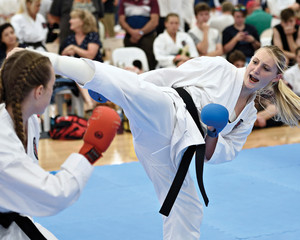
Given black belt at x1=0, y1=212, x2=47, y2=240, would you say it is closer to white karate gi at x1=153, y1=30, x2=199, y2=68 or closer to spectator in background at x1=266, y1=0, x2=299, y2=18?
white karate gi at x1=153, y1=30, x2=199, y2=68

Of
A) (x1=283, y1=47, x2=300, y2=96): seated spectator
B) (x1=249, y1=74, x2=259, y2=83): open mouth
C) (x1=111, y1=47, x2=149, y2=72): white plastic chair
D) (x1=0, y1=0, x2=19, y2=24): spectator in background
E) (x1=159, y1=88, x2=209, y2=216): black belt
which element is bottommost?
(x1=283, y1=47, x2=300, y2=96): seated spectator

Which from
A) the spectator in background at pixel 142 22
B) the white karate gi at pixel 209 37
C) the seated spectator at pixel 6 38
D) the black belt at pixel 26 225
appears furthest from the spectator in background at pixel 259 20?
the black belt at pixel 26 225

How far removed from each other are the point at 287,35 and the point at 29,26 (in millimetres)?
4370

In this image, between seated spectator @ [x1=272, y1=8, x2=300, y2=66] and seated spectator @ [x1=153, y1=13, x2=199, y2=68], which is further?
seated spectator @ [x1=272, y1=8, x2=300, y2=66]

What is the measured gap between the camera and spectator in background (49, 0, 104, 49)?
26.8 ft

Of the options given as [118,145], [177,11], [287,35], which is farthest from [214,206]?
[177,11]

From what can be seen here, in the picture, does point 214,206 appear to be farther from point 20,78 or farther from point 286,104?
point 20,78

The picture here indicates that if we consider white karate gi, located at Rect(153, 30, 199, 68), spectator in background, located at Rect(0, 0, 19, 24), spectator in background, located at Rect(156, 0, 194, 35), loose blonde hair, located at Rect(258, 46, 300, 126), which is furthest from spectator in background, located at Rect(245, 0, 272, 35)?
loose blonde hair, located at Rect(258, 46, 300, 126)

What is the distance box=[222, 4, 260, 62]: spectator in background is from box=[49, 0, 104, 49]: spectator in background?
2284mm

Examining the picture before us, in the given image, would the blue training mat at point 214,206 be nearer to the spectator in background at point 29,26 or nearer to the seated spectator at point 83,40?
the seated spectator at point 83,40

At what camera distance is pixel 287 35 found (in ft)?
29.1

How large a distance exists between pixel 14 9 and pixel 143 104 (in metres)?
5.59

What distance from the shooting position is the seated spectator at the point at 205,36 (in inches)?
344

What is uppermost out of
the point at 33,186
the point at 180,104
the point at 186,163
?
the point at 33,186
